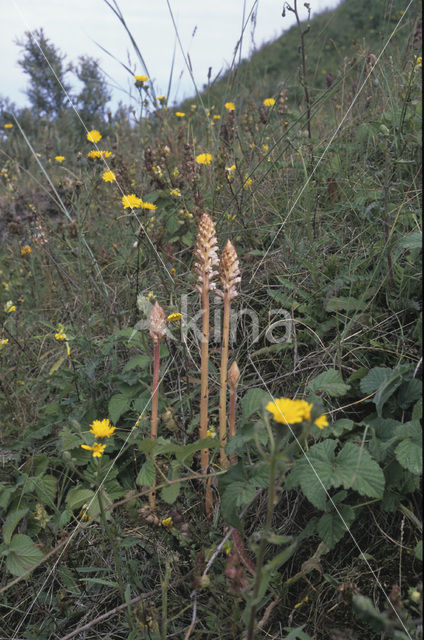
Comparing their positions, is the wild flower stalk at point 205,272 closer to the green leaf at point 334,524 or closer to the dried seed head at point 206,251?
the dried seed head at point 206,251

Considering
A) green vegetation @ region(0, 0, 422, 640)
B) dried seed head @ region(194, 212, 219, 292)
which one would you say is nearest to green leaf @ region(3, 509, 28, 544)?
green vegetation @ region(0, 0, 422, 640)

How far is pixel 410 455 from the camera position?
1.00 m

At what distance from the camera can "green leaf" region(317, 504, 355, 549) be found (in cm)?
105

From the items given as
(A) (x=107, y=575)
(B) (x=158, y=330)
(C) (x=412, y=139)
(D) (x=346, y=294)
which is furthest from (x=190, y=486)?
(C) (x=412, y=139)

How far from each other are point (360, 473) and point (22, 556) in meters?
0.89

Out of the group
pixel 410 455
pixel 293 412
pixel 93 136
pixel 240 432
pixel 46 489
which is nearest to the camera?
pixel 293 412

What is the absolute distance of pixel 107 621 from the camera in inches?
47.9

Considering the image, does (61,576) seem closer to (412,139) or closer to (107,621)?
(107,621)

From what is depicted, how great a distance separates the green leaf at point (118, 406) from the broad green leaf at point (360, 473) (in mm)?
749

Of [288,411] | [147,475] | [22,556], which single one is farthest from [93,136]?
[288,411]

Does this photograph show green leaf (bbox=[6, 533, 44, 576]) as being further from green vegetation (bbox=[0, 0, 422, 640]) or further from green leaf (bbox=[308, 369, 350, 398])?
green leaf (bbox=[308, 369, 350, 398])

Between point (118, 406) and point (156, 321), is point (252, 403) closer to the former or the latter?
point (156, 321)

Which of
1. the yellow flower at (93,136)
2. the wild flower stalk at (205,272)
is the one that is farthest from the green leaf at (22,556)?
the yellow flower at (93,136)

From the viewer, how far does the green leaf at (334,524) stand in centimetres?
105
